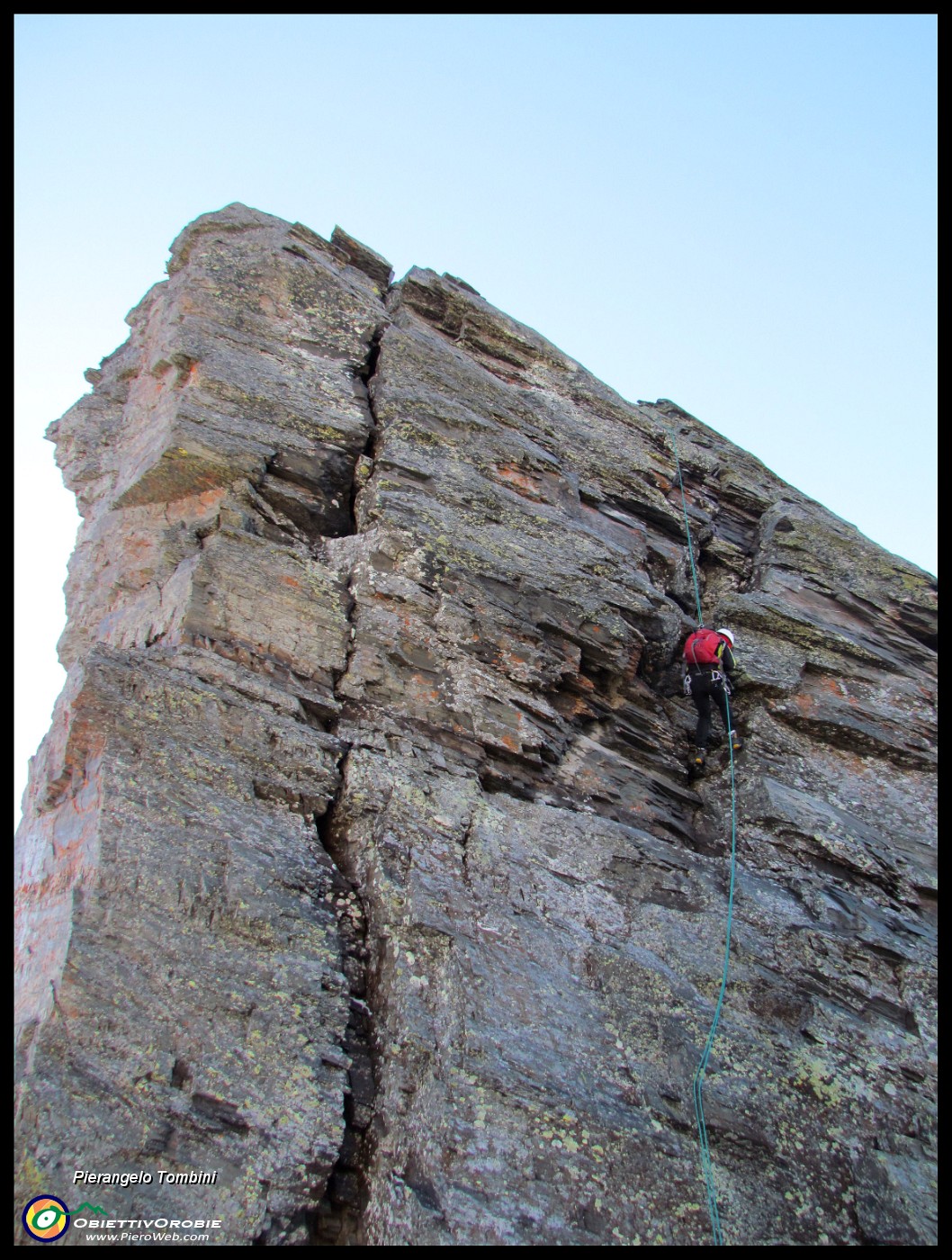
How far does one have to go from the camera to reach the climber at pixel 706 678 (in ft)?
37.3

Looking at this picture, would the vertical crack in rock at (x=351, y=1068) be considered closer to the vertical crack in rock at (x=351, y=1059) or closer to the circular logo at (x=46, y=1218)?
the vertical crack in rock at (x=351, y=1059)

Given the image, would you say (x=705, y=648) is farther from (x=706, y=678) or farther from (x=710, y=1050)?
(x=710, y=1050)

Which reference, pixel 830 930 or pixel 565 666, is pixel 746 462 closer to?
pixel 565 666

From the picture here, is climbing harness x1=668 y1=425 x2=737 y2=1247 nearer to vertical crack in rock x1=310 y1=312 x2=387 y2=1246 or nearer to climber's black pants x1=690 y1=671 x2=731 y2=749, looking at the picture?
climber's black pants x1=690 y1=671 x2=731 y2=749

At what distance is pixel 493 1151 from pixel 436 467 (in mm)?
8198

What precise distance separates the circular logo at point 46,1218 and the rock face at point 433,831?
8 centimetres

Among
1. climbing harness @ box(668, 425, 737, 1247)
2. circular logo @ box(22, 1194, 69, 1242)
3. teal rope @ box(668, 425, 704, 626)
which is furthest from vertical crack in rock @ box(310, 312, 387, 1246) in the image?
teal rope @ box(668, 425, 704, 626)

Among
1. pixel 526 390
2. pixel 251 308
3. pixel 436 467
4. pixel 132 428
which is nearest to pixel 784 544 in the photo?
pixel 526 390

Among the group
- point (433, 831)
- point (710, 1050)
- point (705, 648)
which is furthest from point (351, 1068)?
point (705, 648)

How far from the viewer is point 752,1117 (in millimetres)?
7191

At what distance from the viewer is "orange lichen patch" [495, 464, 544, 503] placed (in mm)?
12797

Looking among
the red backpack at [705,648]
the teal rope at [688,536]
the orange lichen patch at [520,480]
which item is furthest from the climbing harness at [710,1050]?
the orange lichen patch at [520,480]

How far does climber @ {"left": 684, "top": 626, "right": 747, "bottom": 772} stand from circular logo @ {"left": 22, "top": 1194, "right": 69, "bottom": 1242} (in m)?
8.02

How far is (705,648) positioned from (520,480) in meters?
3.57
